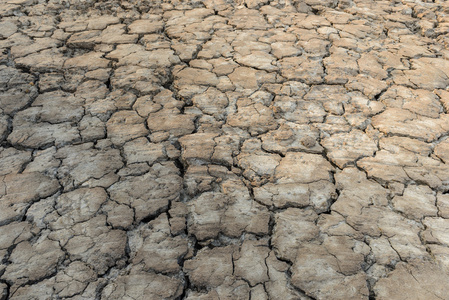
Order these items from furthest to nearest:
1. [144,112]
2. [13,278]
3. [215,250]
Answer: [144,112]
[215,250]
[13,278]

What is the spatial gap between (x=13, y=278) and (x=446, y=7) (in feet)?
13.4

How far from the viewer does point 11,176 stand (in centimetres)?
192

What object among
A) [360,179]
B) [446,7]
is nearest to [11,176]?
[360,179]

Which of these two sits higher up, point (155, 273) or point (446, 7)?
point (446, 7)

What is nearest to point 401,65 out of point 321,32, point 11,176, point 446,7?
point 321,32

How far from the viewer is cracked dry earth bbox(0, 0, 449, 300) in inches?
60.9

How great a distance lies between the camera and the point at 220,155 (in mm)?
2074

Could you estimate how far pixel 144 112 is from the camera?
236 centimetres

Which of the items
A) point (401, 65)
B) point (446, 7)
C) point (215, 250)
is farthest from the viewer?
point (446, 7)

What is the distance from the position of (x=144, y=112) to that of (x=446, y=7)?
312 centimetres

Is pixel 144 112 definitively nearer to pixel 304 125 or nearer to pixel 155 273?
pixel 304 125

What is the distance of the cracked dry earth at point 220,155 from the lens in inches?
60.9

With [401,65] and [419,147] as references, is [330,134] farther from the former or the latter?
[401,65]

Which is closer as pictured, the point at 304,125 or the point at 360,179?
the point at 360,179
